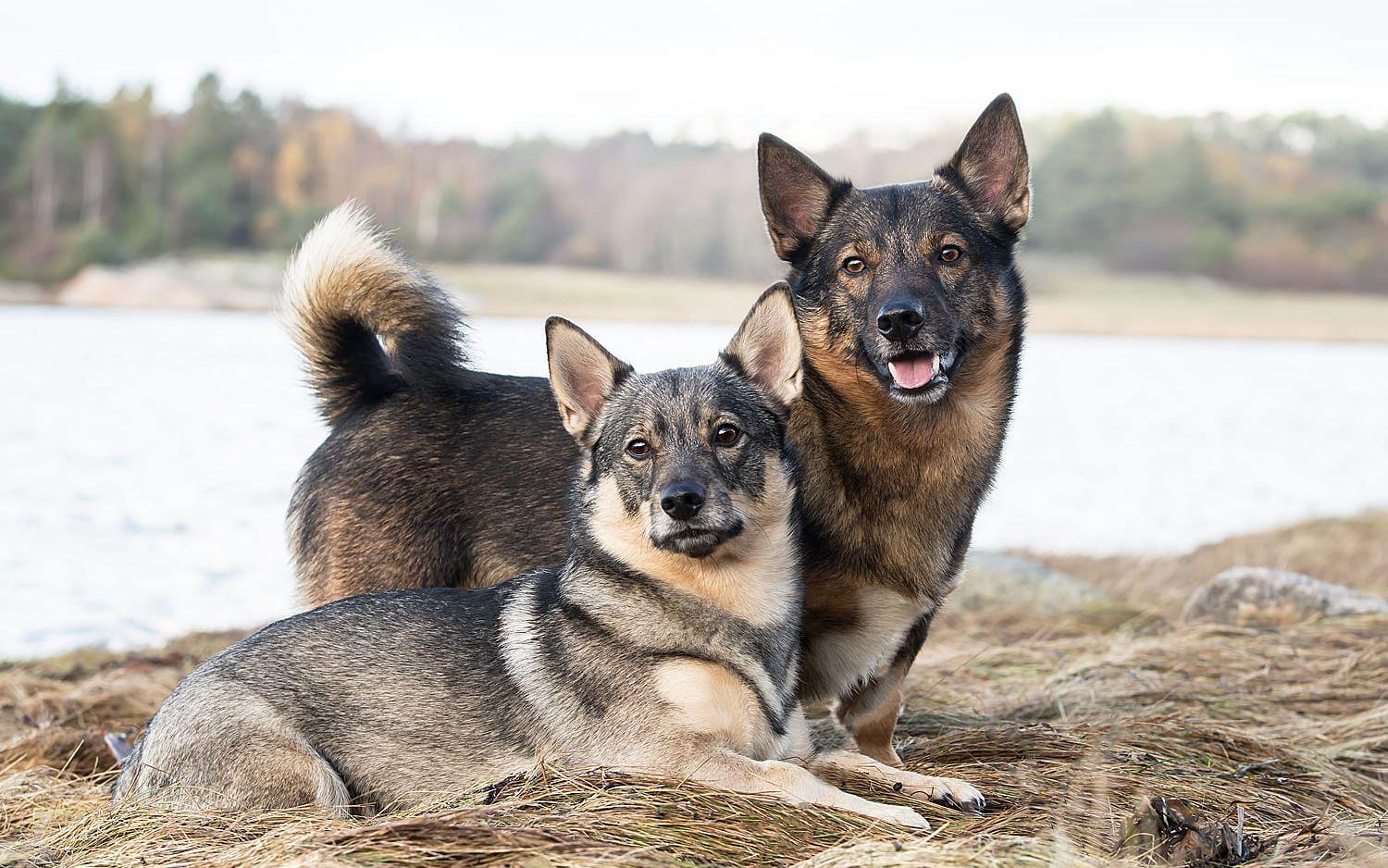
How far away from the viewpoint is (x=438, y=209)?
53.1 metres

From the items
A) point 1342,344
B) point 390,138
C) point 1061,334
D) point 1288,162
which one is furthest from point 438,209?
point 1288,162

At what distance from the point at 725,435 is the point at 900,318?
742 mm

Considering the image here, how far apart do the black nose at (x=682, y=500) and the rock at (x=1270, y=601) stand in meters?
4.81

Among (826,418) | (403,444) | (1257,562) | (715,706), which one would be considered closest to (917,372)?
(826,418)

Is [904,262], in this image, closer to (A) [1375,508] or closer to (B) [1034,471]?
(A) [1375,508]

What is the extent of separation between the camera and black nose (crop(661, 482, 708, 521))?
3777 mm

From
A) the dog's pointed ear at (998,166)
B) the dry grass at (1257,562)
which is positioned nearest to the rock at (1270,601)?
the dry grass at (1257,562)

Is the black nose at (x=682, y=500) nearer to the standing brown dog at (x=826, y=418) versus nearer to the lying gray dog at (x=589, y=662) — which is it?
the lying gray dog at (x=589, y=662)

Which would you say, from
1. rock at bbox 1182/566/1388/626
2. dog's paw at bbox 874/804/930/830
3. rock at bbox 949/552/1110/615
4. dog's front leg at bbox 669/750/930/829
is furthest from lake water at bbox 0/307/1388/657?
dog's paw at bbox 874/804/930/830

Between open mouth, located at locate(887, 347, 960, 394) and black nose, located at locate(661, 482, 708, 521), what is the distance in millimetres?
924

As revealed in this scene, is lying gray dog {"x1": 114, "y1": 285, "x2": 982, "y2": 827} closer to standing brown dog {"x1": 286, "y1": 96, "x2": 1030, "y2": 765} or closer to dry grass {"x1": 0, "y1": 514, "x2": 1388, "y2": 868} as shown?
dry grass {"x1": 0, "y1": 514, "x2": 1388, "y2": 868}

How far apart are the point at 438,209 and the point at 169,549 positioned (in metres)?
44.3

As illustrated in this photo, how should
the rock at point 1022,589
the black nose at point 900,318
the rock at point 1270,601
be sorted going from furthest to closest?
the rock at point 1022,589
the rock at point 1270,601
the black nose at point 900,318

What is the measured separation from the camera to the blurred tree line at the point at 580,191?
47.9m
